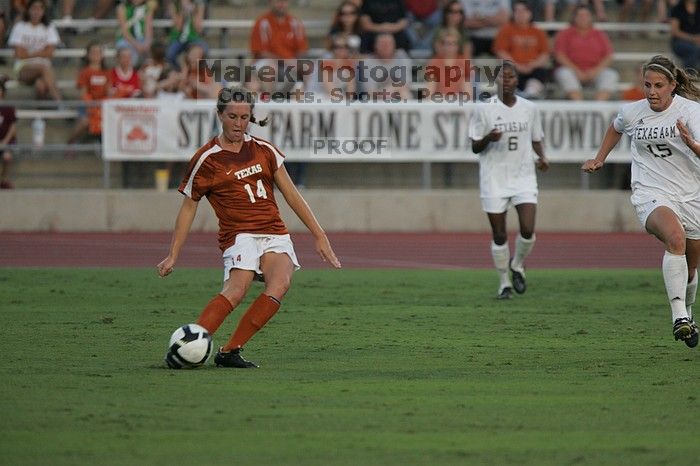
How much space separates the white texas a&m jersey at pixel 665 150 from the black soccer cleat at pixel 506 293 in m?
3.91

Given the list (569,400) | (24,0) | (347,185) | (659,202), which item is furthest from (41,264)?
(569,400)

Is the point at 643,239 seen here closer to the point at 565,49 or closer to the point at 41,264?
the point at 565,49

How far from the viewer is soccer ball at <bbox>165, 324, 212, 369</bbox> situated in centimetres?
881

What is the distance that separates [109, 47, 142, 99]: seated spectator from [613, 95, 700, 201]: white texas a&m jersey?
43.2ft

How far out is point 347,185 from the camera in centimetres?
2258

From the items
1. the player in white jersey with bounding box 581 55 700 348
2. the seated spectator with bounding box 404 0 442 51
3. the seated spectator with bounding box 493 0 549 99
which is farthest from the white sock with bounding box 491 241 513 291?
the seated spectator with bounding box 404 0 442 51

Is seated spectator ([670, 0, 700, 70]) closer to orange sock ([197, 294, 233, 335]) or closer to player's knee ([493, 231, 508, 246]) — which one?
player's knee ([493, 231, 508, 246])

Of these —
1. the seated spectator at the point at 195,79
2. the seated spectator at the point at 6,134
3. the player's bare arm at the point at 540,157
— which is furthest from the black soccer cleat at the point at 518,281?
the seated spectator at the point at 6,134

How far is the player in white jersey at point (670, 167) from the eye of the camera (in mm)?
10008

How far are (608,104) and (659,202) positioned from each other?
39.7 ft

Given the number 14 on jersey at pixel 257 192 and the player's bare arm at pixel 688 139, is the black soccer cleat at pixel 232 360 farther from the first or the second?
the player's bare arm at pixel 688 139

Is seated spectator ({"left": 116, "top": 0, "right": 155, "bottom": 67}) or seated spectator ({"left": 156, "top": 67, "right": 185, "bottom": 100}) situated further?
seated spectator ({"left": 116, "top": 0, "right": 155, "bottom": 67})

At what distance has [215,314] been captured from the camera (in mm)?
9055

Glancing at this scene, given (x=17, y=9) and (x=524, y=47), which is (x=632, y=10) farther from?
(x=17, y=9)
